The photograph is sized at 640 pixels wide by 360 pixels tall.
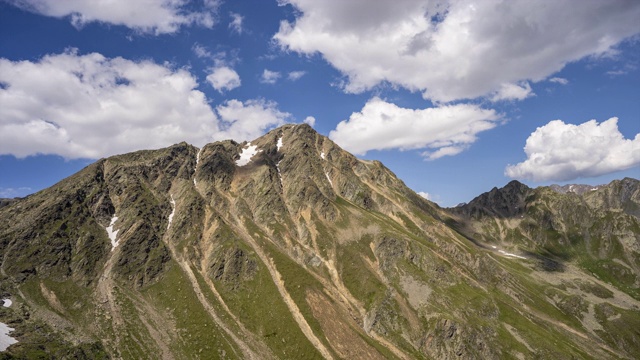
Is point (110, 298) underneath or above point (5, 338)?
above

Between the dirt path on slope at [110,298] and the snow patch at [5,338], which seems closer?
the snow patch at [5,338]

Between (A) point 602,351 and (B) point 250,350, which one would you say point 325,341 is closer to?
(B) point 250,350

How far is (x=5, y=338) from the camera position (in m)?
128

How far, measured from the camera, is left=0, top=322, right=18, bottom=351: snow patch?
12272 centimetres

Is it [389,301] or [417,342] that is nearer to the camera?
[417,342]

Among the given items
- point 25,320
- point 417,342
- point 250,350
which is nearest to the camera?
point 25,320

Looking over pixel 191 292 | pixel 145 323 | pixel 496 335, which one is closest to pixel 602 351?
pixel 496 335

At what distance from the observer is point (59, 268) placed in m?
188

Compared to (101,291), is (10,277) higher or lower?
higher

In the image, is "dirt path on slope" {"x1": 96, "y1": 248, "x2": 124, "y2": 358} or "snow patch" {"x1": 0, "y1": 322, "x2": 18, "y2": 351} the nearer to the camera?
"snow patch" {"x1": 0, "y1": 322, "x2": 18, "y2": 351}

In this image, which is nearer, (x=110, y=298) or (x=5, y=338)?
(x=5, y=338)

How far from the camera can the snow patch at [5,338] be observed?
403 feet

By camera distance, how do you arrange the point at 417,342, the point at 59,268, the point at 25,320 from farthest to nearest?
the point at 59,268
the point at 417,342
the point at 25,320

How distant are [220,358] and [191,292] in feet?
158
